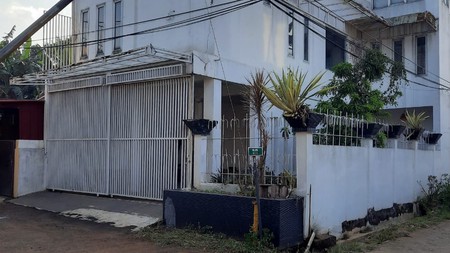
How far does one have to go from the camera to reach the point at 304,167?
8242 millimetres

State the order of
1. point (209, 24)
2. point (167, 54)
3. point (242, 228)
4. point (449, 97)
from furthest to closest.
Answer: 1. point (449, 97)
2. point (209, 24)
3. point (167, 54)
4. point (242, 228)

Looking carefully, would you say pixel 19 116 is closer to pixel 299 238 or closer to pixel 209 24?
pixel 209 24

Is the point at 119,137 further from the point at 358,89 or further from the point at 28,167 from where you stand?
the point at 358,89

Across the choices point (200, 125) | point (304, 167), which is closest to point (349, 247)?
point (304, 167)

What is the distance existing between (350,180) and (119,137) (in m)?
6.00

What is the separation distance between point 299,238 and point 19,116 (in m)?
9.72

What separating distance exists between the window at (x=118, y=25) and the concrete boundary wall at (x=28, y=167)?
12.6ft

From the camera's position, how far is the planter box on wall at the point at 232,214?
773 centimetres

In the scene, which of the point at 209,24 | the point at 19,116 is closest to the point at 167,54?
the point at 209,24

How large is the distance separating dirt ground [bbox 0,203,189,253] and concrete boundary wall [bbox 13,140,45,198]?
2538 mm

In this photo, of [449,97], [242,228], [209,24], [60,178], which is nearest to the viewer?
[242,228]

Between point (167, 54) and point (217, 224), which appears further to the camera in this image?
point (167, 54)

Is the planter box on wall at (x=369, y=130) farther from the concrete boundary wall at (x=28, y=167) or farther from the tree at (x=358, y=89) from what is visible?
the concrete boundary wall at (x=28, y=167)

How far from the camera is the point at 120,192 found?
12.1 metres
